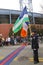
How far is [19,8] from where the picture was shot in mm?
56531

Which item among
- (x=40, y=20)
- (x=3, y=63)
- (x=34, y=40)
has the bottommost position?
(x=40, y=20)

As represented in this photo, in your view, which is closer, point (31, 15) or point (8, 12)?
point (8, 12)

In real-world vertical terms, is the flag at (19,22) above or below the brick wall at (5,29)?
above

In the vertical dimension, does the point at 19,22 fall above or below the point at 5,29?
above

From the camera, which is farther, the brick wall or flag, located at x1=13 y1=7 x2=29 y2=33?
the brick wall

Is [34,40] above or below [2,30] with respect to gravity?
above

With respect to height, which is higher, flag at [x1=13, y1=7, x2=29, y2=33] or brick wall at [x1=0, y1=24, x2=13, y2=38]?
flag at [x1=13, y1=7, x2=29, y2=33]

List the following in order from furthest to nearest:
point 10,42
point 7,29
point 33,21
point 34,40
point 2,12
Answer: point 33,21 → point 2,12 → point 7,29 → point 10,42 → point 34,40

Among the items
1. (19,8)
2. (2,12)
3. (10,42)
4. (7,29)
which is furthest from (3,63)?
(19,8)

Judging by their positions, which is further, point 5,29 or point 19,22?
point 5,29

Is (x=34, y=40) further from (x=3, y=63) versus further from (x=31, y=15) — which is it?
(x=31, y=15)

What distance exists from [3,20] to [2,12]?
3.41 meters

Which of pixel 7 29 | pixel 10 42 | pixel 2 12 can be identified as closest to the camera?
pixel 10 42

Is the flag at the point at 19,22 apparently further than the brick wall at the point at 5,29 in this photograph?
No
